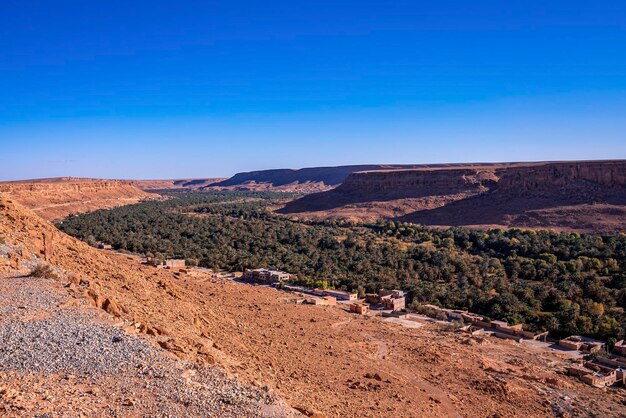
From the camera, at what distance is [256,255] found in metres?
40.4

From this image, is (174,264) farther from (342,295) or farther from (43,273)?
(43,273)

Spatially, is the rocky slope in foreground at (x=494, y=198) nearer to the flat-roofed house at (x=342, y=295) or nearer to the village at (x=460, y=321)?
the village at (x=460, y=321)

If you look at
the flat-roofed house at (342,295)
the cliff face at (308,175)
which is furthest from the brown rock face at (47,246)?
the cliff face at (308,175)

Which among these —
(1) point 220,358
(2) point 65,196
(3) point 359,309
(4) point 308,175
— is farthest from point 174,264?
(4) point 308,175

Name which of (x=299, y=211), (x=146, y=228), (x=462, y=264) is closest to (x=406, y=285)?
(x=462, y=264)

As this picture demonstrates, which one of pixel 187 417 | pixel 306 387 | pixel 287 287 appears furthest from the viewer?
pixel 287 287

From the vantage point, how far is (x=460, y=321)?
2331 cm

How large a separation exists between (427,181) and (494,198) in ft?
50.0

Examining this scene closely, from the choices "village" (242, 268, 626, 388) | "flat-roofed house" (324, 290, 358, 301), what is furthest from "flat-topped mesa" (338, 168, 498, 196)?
"flat-roofed house" (324, 290, 358, 301)

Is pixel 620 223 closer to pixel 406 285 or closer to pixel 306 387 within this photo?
pixel 406 285

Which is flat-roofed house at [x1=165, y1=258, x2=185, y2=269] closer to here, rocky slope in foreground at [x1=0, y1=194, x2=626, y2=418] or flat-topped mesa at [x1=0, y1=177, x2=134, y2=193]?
rocky slope in foreground at [x1=0, y1=194, x2=626, y2=418]

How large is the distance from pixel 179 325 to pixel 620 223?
5515cm

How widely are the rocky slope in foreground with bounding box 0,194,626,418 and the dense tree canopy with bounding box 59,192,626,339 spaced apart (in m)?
6.22

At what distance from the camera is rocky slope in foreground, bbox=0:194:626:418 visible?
7.61 meters
